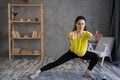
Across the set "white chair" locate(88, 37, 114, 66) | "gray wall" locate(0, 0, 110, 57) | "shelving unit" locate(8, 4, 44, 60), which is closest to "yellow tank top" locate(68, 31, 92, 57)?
"white chair" locate(88, 37, 114, 66)

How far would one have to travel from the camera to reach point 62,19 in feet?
23.4

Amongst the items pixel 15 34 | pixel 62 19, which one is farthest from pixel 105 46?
pixel 15 34

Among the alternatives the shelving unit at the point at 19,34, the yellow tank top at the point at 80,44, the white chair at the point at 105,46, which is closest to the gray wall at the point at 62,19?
the shelving unit at the point at 19,34

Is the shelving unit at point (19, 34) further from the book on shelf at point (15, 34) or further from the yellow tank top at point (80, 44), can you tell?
the yellow tank top at point (80, 44)

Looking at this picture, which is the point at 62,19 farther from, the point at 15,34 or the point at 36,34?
the point at 15,34

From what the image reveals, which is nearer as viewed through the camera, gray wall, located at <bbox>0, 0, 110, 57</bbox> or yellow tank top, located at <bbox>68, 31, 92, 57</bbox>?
yellow tank top, located at <bbox>68, 31, 92, 57</bbox>

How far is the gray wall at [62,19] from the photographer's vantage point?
7086mm

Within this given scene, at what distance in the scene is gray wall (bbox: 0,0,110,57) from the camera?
709cm

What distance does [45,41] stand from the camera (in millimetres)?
7180

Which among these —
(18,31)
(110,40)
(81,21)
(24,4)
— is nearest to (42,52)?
A: (18,31)

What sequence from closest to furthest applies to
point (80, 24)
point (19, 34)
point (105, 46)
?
point (80, 24), point (105, 46), point (19, 34)

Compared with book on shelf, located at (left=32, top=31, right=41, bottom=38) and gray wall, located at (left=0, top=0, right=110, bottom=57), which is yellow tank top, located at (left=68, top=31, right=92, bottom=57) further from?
gray wall, located at (left=0, top=0, right=110, bottom=57)

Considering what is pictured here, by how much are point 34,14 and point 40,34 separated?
0.75m

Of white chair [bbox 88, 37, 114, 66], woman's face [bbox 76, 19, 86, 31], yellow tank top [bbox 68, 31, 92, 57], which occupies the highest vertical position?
woman's face [bbox 76, 19, 86, 31]
